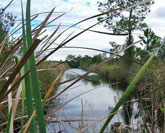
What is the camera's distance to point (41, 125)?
8.5 inches

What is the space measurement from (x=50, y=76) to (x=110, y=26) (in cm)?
966

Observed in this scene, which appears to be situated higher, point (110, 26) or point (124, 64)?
point (110, 26)

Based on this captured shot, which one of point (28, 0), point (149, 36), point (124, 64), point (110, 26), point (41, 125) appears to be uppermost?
point (110, 26)

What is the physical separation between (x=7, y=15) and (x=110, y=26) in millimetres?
11593

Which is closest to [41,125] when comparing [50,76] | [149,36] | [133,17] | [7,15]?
[7,15]

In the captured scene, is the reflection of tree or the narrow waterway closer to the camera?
the reflection of tree

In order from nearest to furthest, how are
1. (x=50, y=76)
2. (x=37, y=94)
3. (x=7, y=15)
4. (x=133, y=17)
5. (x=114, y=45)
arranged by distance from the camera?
(x=37, y=94) < (x=7, y=15) < (x=50, y=76) < (x=133, y=17) < (x=114, y=45)

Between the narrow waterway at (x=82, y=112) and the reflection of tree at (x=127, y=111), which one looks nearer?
the reflection of tree at (x=127, y=111)

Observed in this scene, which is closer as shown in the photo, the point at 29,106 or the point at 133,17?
the point at 29,106

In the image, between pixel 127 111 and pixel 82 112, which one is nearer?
pixel 82 112

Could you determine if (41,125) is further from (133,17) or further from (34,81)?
(133,17)

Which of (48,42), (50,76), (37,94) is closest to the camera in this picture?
(37,94)

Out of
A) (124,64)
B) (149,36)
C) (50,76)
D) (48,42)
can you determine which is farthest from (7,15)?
(149,36)

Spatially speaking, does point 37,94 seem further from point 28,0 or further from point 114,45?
point 114,45
